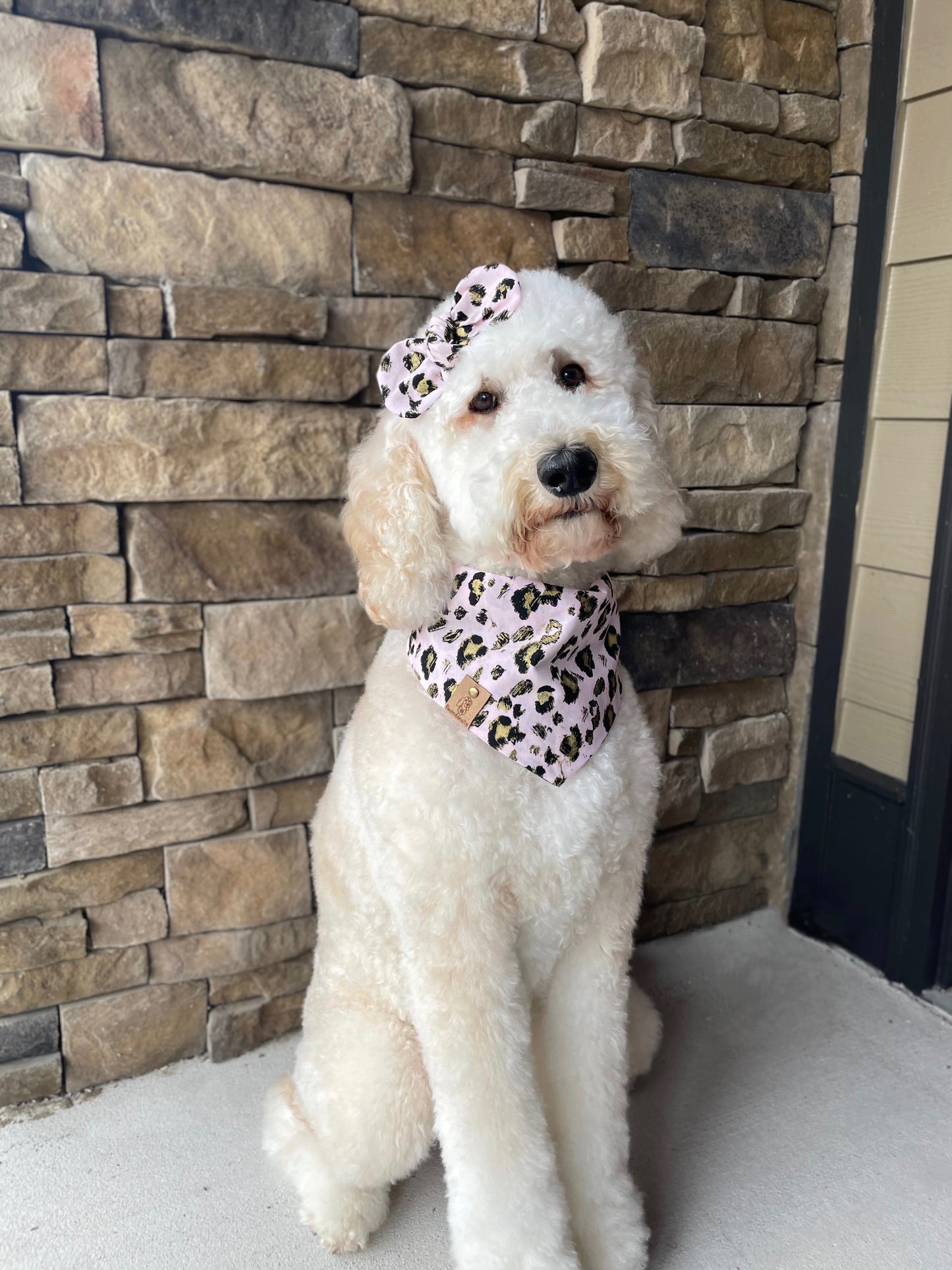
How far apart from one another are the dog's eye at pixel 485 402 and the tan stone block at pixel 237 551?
57 cm

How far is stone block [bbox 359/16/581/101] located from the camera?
1.54 metres

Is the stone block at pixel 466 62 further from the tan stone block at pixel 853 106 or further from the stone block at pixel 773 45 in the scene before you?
the tan stone block at pixel 853 106

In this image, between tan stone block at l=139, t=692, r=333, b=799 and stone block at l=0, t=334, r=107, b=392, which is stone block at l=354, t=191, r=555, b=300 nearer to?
stone block at l=0, t=334, r=107, b=392

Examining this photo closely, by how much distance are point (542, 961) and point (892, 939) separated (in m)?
1.02

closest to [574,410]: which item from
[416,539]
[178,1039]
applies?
[416,539]

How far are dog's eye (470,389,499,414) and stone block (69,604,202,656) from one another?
0.67m

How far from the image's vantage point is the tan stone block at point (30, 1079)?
163 centimetres

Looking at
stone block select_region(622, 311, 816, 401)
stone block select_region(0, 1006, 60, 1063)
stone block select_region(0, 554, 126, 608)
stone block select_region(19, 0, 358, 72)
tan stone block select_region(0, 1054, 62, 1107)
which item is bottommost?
tan stone block select_region(0, 1054, 62, 1107)

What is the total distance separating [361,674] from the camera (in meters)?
1.74

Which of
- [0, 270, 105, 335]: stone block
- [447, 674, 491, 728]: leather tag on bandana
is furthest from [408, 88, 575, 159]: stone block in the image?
[447, 674, 491, 728]: leather tag on bandana

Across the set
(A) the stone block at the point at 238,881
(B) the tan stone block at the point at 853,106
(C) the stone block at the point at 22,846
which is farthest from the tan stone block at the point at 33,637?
(B) the tan stone block at the point at 853,106

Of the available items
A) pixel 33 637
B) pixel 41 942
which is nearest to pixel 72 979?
pixel 41 942

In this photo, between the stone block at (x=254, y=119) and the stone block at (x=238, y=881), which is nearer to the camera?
the stone block at (x=254, y=119)

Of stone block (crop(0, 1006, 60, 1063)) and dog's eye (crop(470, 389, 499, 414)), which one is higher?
dog's eye (crop(470, 389, 499, 414))
